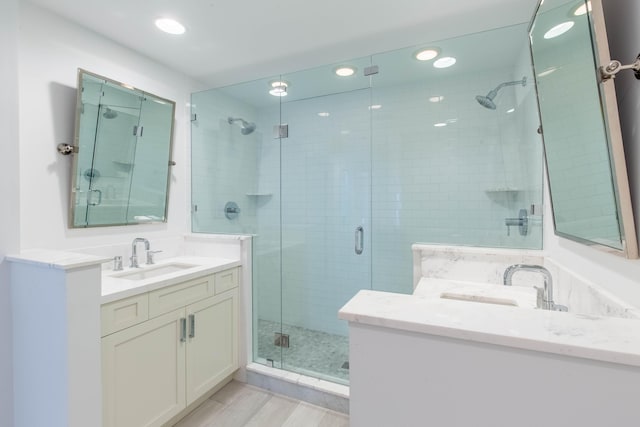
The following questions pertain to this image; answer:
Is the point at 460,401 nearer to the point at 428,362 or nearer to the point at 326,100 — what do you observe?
the point at 428,362

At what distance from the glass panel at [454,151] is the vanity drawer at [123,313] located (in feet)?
6.05

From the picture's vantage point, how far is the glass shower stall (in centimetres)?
229

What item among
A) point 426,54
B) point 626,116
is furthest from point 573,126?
point 426,54

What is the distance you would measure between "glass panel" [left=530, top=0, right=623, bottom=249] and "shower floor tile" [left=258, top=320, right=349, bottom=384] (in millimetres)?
1668

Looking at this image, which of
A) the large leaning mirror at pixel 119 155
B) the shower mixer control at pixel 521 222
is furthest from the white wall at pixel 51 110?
the shower mixer control at pixel 521 222

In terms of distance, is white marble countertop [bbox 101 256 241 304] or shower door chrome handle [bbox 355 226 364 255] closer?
white marble countertop [bbox 101 256 241 304]

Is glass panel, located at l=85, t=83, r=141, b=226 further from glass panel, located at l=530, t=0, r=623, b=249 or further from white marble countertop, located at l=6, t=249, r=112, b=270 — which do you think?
glass panel, located at l=530, t=0, r=623, b=249

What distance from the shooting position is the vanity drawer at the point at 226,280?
2.12m

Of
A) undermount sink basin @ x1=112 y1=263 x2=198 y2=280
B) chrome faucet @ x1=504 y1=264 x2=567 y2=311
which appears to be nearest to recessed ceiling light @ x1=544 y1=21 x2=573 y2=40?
chrome faucet @ x1=504 y1=264 x2=567 y2=311

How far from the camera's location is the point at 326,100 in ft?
9.21

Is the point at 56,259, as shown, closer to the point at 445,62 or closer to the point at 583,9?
the point at 583,9

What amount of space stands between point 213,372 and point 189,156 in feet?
5.62

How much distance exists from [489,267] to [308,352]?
1.57 meters

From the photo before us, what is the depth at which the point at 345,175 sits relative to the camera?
284 cm
